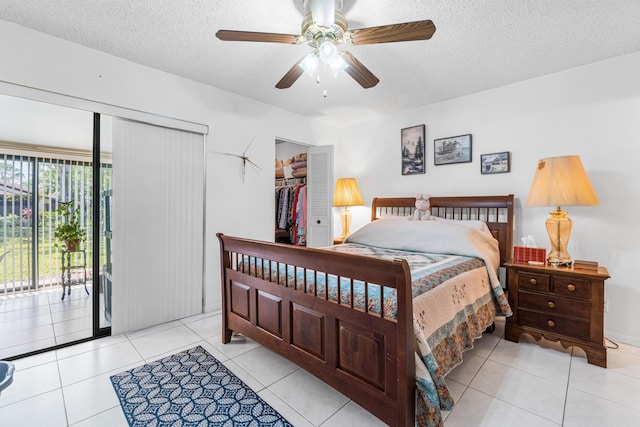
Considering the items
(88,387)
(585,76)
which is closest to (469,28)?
(585,76)

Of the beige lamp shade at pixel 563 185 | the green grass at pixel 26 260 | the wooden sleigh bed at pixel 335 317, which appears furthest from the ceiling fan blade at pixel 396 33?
the green grass at pixel 26 260

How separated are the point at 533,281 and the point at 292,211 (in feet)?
10.8

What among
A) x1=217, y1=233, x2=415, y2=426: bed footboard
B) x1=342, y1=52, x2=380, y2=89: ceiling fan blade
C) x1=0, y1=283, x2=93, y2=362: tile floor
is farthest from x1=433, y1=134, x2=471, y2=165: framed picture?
x1=0, y1=283, x2=93, y2=362: tile floor

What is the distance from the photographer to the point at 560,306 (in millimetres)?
2262

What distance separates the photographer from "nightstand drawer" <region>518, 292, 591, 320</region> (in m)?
2.17

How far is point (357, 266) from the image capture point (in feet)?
4.83

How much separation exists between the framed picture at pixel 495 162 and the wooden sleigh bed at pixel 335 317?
67.9 inches

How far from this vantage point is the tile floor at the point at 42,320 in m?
2.41

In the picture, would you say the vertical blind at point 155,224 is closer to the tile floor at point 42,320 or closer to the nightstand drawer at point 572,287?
the tile floor at point 42,320

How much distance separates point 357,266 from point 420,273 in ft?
2.15

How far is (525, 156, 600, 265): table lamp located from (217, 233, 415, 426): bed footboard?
1.85 meters

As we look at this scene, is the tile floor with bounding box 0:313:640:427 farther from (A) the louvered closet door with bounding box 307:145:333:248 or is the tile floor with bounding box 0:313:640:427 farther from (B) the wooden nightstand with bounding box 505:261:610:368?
(A) the louvered closet door with bounding box 307:145:333:248

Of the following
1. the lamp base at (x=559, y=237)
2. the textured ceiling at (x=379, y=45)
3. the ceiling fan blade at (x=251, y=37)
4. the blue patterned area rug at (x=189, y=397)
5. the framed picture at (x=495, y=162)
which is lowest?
the blue patterned area rug at (x=189, y=397)

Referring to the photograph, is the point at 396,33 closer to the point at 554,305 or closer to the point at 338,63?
the point at 338,63
